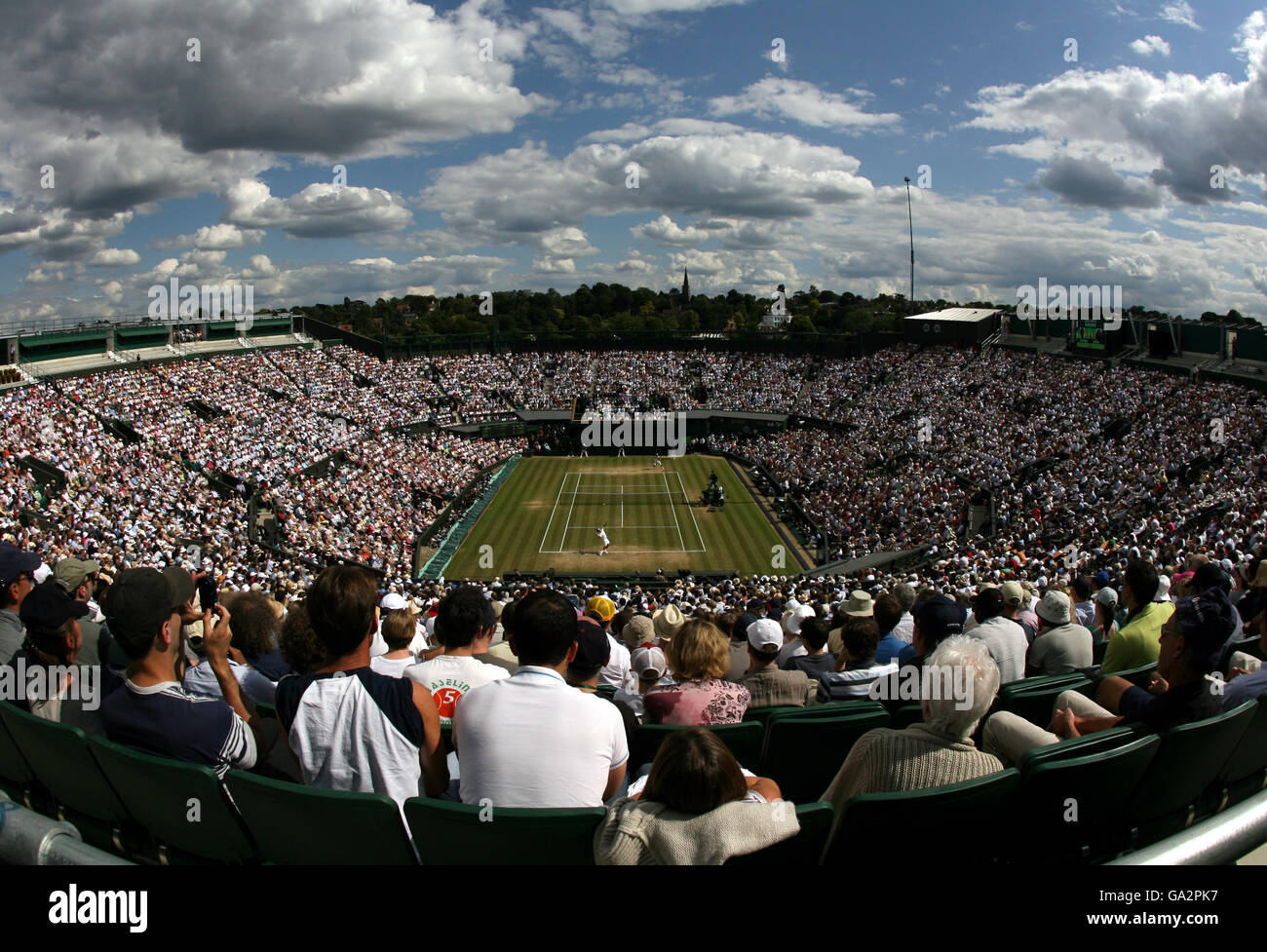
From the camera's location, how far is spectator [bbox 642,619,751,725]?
4.83 metres

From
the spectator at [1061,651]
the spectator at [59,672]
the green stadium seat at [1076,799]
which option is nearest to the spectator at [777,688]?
the green stadium seat at [1076,799]

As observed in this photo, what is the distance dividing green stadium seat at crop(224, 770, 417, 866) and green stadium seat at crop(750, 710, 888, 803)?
7.11ft

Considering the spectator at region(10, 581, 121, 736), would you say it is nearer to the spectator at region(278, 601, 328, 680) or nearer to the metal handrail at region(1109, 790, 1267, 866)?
the spectator at region(278, 601, 328, 680)

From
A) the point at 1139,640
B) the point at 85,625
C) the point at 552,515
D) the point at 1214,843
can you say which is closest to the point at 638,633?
the point at 1139,640

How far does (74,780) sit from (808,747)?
3.91 m

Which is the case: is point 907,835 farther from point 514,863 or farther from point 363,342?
point 363,342

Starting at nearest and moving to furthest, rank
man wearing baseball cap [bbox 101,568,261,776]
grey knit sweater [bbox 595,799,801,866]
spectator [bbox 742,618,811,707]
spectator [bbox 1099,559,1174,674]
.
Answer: grey knit sweater [bbox 595,799,801,866], man wearing baseball cap [bbox 101,568,261,776], spectator [bbox 742,618,811,707], spectator [bbox 1099,559,1174,674]

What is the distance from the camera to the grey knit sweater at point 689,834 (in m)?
2.79

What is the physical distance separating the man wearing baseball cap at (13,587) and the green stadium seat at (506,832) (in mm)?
4374

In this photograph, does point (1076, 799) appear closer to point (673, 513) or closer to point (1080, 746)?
point (1080, 746)

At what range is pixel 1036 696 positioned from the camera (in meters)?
5.25

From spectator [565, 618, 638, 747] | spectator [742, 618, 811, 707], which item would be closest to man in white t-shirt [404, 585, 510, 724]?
spectator [565, 618, 638, 747]

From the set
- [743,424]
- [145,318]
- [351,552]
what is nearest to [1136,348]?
[743,424]
